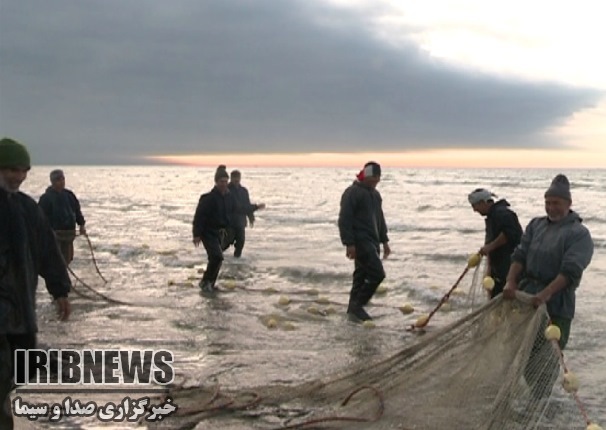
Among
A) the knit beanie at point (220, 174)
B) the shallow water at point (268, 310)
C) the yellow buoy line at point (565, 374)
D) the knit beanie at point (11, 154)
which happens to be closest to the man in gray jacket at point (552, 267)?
the yellow buoy line at point (565, 374)

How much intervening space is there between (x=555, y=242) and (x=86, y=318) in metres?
6.10

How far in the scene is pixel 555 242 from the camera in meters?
5.19

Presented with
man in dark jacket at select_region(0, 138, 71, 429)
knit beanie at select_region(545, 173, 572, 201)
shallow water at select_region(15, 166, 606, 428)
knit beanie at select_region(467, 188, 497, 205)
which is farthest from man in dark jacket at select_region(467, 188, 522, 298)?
man in dark jacket at select_region(0, 138, 71, 429)

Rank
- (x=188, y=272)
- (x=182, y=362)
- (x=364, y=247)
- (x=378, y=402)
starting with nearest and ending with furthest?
(x=378, y=402)
(x=182, y=362)
(x=364, y=247)
(x=188, y=272)

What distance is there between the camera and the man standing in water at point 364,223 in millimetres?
8617

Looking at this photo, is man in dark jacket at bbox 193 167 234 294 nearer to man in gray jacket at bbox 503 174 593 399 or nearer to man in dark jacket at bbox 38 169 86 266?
man in dark jacket at bbox 38 169 86 266

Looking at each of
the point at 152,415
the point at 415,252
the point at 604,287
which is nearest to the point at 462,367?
the point at 152,415

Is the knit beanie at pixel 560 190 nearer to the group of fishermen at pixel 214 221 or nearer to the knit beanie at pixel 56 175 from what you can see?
the group of fishermen at pixel 214 221

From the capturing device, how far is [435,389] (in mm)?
4934

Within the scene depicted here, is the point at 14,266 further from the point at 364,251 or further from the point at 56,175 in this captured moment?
the point at 56,175

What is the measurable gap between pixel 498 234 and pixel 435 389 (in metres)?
2.53

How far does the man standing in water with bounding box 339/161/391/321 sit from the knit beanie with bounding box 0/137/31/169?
507 centimetres

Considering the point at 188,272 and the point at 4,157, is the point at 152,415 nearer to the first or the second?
the point at 4,157

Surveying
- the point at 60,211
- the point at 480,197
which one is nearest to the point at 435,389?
the point at 480,197
